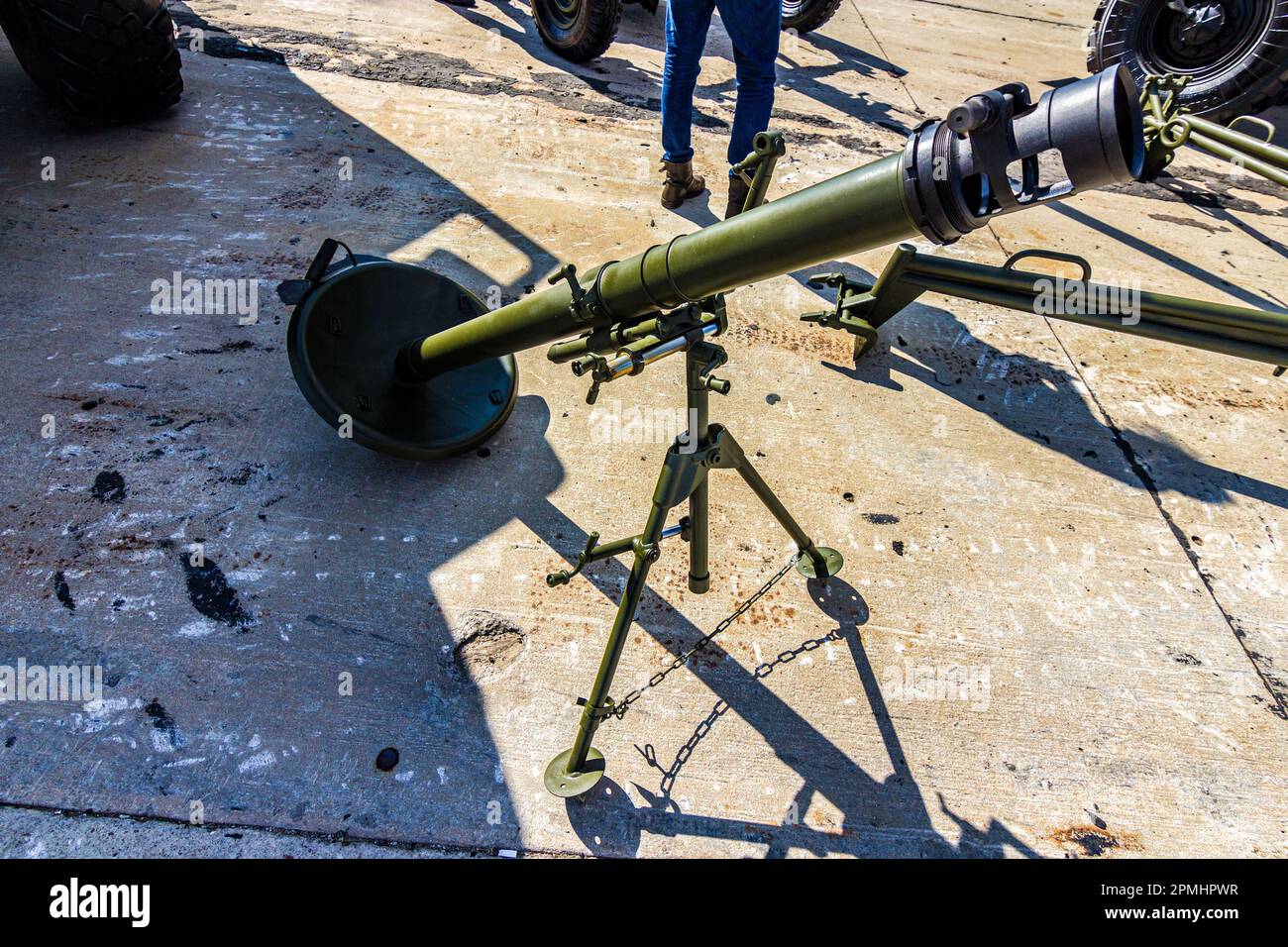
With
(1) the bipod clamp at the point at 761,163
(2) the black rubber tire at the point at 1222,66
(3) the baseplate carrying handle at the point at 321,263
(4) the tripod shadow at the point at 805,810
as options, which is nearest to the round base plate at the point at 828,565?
(4) the tripod shadow at the point at 805,810

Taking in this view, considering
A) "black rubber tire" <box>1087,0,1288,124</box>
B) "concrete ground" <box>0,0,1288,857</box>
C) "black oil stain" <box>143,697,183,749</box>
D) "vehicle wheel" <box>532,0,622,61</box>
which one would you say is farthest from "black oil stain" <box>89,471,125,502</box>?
"black rubber tire" <box>1087,0,1288,124</box>

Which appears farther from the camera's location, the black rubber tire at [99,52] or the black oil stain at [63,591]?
the black rubber tire at [99,52]

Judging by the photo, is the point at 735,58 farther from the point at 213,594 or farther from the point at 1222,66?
the point at 1222,66

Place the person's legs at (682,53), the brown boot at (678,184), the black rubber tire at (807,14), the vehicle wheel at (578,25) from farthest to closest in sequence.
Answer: the black rubber tire at (807,14) → the vehicle wheel at (578,25) → the brown boot at (678,184) → the person's legs at (682,53)

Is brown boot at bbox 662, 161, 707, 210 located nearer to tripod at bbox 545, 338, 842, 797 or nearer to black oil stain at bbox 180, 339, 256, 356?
black oil stain at bbox 180, 339, 256, 356

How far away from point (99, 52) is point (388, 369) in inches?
108

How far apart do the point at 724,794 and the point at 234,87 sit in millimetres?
4889

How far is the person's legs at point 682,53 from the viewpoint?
12.7 ft

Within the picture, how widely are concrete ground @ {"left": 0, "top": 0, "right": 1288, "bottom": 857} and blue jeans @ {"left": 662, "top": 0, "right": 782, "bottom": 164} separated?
1.50 ft

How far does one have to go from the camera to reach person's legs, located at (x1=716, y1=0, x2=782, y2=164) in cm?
369

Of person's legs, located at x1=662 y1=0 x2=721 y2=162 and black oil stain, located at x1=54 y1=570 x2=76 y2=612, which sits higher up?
person's legs, located at x1=662 y1=0 x2=721 y2=162

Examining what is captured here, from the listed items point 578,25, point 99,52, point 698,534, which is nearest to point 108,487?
point 698,534

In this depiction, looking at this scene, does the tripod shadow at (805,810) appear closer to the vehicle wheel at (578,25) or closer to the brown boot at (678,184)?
the brown boot at (678,184)

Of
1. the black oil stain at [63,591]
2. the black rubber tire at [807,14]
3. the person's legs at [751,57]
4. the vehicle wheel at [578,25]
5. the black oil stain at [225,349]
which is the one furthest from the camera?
the black rubber tire at [807,14]
